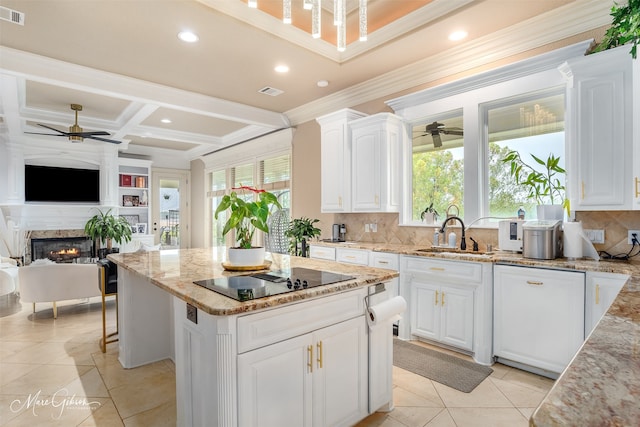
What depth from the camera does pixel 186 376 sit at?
1.64 m

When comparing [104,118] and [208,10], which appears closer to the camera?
[208,10]

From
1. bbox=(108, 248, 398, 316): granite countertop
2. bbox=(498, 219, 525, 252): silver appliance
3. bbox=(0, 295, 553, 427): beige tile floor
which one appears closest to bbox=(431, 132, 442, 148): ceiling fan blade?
bbox=(498, 219, 525, 252): silver appliance

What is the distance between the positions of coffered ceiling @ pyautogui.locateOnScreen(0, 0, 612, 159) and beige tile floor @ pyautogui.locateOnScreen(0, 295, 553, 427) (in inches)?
110

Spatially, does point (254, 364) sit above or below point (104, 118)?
below

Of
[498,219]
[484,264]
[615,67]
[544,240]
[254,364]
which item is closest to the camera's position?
[254,364]

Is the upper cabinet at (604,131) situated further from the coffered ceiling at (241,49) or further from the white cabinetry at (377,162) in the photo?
the white cabinetry at (377,162)

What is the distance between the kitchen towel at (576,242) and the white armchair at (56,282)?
4.89 meters

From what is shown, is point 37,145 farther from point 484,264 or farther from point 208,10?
point 484,264

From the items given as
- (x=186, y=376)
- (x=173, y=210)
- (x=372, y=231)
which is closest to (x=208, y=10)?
(x=186, y=376)

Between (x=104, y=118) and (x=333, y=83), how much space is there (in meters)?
4.18

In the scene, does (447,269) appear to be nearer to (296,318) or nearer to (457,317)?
(457,317)

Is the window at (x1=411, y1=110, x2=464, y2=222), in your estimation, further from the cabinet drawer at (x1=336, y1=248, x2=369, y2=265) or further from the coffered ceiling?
the cabinet drawer at (x1=336, y1=248, x2=369, y2=265)

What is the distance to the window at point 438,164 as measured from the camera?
3.65 meters

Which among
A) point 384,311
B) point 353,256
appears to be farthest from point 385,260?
point 384,311
